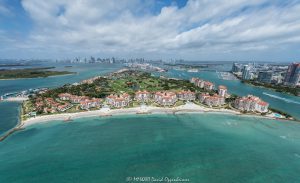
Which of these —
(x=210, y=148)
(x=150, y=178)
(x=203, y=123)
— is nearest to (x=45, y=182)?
(x=150, y=178)

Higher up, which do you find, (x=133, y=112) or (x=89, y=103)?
(x=89, y=103)

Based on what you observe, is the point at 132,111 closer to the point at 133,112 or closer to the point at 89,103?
the point at 133,112

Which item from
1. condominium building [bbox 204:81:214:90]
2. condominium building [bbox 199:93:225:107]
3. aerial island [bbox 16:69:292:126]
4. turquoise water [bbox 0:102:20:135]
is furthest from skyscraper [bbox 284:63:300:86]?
turquoise water [bbox 0:102:20:135]

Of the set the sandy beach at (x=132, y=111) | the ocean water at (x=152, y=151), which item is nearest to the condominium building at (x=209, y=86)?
the sandy beach at (x=132, y=111)

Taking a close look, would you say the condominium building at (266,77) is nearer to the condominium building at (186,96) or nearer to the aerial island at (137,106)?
the aerial island at (137,106)

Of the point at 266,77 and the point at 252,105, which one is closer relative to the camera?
the point at 252,105

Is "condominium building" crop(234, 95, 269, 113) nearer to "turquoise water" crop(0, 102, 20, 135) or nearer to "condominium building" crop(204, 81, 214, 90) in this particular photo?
"condominium building" crop(204, 81, 214, 90)

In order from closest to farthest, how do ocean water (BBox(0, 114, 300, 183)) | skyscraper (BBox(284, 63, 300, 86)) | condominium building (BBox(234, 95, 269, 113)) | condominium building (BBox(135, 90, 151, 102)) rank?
ocean water (BBox(0, 114, 300, 183)), condominium building (BBox(234, 95, 269, 113)), condominium building (BBox(135, 90, 151, 102)), skyscraper (BBox(284, 63, 300, 86))

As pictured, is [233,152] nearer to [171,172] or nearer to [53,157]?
[171,172]

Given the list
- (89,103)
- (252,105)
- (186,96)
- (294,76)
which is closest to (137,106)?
(89,103)

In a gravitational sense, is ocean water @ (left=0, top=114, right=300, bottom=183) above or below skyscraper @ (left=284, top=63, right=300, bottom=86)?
below
